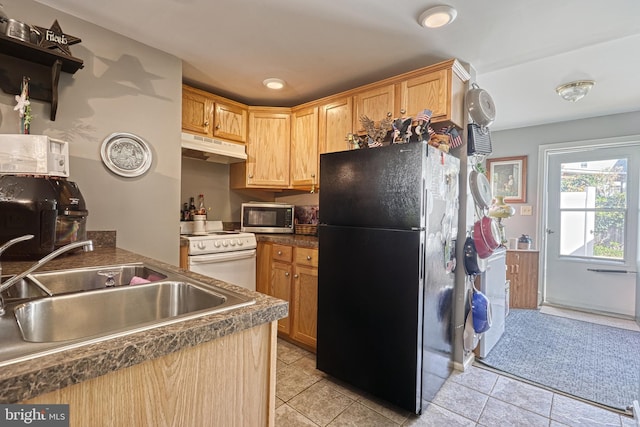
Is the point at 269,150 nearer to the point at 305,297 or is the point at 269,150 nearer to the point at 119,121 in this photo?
the point at 119,121

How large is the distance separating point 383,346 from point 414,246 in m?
0.64

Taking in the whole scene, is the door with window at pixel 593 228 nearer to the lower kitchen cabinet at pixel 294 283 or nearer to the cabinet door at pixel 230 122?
the lower kitchen cabinet at pixel 294 283

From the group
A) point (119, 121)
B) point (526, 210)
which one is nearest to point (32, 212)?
point (119, 121)

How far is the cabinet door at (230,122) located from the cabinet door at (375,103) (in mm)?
1174

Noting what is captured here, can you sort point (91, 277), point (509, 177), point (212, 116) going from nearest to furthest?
point (91, 277) → point (212, 116) → point (509, 177)

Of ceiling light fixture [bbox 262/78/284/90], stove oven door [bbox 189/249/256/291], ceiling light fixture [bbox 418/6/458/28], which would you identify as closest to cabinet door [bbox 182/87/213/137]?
ceiling light fixture [bbox 262/78/284/90]

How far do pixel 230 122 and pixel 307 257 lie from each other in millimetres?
1546

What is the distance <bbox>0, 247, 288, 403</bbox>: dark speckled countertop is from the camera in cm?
49

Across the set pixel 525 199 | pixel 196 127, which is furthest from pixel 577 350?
pixel 196 127

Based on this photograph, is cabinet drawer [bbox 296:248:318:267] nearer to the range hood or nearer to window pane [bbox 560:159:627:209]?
the range hood

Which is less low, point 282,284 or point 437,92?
point 437,92

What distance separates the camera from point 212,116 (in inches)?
111

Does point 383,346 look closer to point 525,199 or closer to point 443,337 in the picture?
point 443,337

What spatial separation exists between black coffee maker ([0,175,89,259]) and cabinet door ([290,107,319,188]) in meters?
1.89
